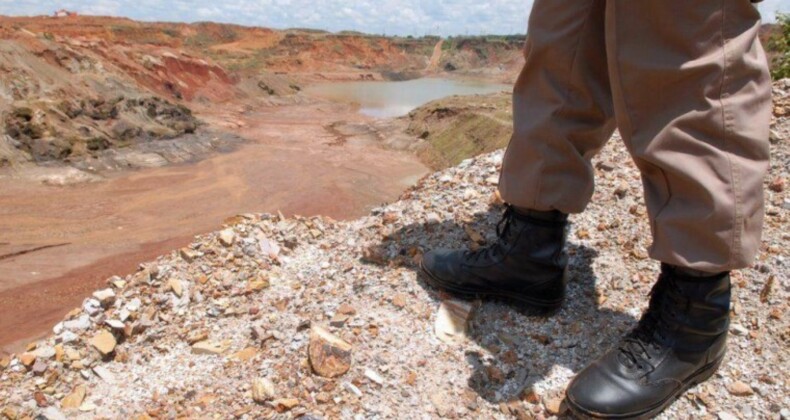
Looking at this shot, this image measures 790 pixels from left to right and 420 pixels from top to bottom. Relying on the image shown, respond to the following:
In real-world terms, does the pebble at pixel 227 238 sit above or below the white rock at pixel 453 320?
below

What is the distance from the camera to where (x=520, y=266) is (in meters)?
1.63

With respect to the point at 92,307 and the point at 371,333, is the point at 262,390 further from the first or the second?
the point at 92,307

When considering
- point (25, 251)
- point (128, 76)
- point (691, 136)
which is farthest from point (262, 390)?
point (128, 76)

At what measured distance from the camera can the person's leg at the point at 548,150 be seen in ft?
4.73

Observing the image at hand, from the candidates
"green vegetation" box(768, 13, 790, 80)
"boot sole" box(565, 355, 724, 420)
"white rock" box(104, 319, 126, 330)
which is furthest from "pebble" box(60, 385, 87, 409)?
"green vegetation" box(768, 13, 790, 80)

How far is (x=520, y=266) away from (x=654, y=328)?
0.40 metres

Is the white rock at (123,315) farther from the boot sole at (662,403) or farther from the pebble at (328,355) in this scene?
the boot sole at (662,403)

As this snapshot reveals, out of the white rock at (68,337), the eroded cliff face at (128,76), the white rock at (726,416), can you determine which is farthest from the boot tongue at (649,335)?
the eroded cliff face at (128,76)

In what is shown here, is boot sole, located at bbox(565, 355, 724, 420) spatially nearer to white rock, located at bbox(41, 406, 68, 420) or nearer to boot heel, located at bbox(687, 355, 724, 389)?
boot heel, located at bbox(687, 355, 724, 389)

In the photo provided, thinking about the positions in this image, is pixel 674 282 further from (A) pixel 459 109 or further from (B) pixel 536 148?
(A) pixel 459 109

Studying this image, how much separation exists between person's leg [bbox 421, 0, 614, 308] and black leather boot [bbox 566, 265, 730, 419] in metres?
0.33

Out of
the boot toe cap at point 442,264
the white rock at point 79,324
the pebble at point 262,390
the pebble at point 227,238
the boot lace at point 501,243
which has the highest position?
the boot lace at point 501,243

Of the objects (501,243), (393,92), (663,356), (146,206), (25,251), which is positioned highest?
(501,243)

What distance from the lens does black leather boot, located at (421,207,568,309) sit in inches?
63.6
